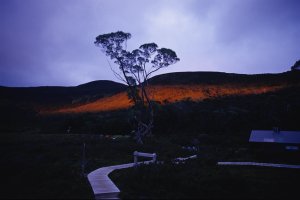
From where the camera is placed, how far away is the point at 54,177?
1441cm

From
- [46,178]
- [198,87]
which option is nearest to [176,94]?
[198,87]

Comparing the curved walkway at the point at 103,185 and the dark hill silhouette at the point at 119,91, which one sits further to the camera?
the dark hill silhouette at the point at 119,91

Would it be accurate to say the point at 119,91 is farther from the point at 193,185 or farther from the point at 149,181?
the point at 193,185

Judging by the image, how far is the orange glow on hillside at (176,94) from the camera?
62.1m

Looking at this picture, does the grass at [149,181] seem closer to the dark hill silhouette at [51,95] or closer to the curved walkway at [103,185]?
the curved walkway at [103,185]

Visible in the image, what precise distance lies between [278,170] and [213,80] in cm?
5586

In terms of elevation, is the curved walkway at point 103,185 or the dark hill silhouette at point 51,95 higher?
the dark hill silhouette at point 51,95

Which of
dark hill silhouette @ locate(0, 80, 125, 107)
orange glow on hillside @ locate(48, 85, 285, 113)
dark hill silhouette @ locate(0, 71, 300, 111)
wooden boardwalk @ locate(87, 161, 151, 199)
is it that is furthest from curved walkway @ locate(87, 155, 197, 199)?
dark hill silhouette @ locate(0, 80, 125, 107)

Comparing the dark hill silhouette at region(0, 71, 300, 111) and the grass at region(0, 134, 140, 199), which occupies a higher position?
the dark hill silhouette at region(0, 71, 300, 111)

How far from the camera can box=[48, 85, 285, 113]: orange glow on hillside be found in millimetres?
62125

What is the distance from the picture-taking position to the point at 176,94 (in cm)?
6875

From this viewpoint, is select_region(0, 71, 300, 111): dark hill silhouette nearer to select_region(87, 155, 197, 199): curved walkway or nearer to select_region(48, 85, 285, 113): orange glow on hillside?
select_region(48, 85, 285, 113): orange glow on hillside

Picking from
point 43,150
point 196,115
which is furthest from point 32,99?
point 43,150

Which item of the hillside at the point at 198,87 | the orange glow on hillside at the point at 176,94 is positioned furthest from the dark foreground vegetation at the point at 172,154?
the hillside at the point at 198,87
